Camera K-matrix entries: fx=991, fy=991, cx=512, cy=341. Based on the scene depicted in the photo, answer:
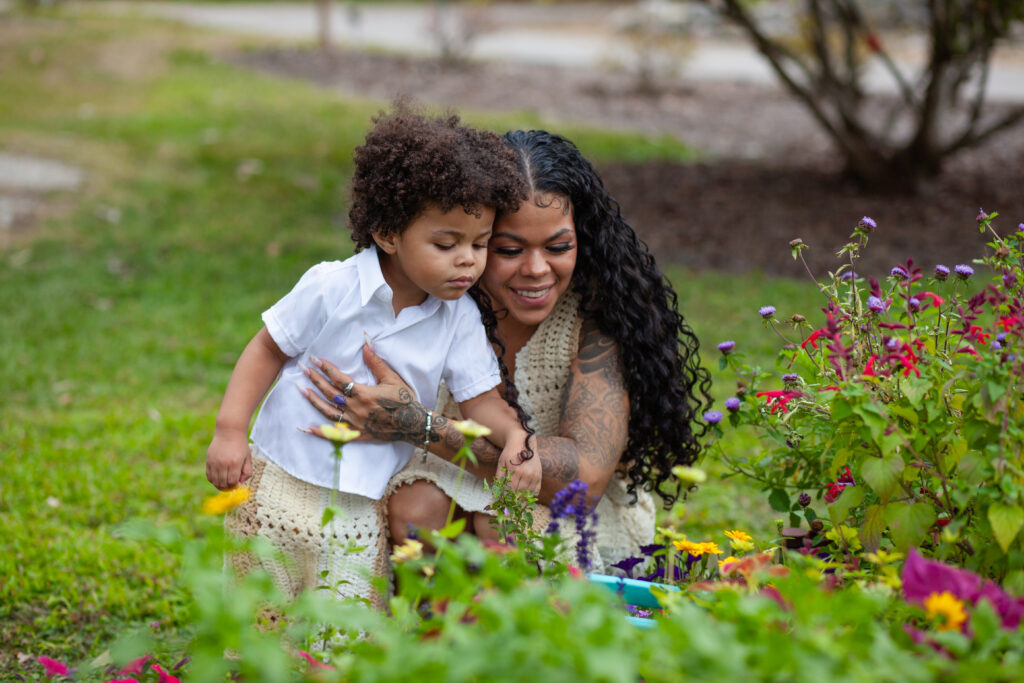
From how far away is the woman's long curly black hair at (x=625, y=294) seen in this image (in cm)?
275

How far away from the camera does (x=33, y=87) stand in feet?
36.5

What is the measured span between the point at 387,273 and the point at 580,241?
55 cm

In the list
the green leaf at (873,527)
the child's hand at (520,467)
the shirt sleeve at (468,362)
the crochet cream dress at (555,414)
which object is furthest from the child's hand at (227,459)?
the green leaf at (873,527)

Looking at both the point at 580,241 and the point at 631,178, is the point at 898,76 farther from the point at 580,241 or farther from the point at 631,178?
the point at 580,241

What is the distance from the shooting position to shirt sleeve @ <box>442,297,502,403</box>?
8.78ft

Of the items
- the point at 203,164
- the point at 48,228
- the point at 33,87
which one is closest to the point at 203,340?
the point at 48,228

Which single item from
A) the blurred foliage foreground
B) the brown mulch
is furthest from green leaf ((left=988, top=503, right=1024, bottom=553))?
the brown mulch

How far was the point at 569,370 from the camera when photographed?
2.88 meters

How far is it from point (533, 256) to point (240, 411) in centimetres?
88

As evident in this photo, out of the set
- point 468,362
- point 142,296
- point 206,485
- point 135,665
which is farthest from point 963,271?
point 142,296

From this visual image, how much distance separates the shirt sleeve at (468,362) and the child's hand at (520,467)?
0.21 meters

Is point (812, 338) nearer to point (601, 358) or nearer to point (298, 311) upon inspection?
point (601, 358)

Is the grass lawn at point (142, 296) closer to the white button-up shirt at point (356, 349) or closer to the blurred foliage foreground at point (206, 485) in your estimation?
the blurred foliage foreground at point (206, 485)

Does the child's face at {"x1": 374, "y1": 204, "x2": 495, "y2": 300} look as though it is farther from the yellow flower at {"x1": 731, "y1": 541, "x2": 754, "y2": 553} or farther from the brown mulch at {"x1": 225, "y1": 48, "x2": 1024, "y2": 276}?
the brown mulch at {"x1": 225, "y1": 48, "x2": 1024, "y2": 276}
